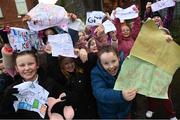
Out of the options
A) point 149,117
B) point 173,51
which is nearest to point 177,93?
point 149,117

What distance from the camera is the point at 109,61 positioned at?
3730 millimetres

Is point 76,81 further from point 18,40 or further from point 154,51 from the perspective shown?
point 154,51

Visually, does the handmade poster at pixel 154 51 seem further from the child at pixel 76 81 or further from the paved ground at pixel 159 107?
the paved ground at pixel 159 107

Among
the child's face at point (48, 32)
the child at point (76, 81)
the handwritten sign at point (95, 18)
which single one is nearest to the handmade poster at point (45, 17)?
the child's face at point (48, 32)

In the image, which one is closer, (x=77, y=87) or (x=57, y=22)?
(x=77, y=87)

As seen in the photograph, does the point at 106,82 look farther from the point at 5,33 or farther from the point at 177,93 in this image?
Answer: the point at 177,93

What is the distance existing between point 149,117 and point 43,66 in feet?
5.82

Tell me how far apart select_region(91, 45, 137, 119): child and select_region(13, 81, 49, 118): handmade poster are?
1.69 ft

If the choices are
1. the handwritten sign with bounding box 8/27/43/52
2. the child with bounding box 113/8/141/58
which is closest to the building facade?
the child with bounding box 113/8/141/58

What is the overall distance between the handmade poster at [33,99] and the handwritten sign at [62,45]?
521mm

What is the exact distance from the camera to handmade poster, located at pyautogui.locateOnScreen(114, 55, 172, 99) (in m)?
3.55

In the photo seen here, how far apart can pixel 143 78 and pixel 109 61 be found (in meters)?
0.37

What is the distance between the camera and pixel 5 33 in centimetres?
387

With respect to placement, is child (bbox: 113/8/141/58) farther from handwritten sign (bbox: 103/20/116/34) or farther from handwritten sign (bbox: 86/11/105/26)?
handwritten sign (bbox: 86/11/105/26)
